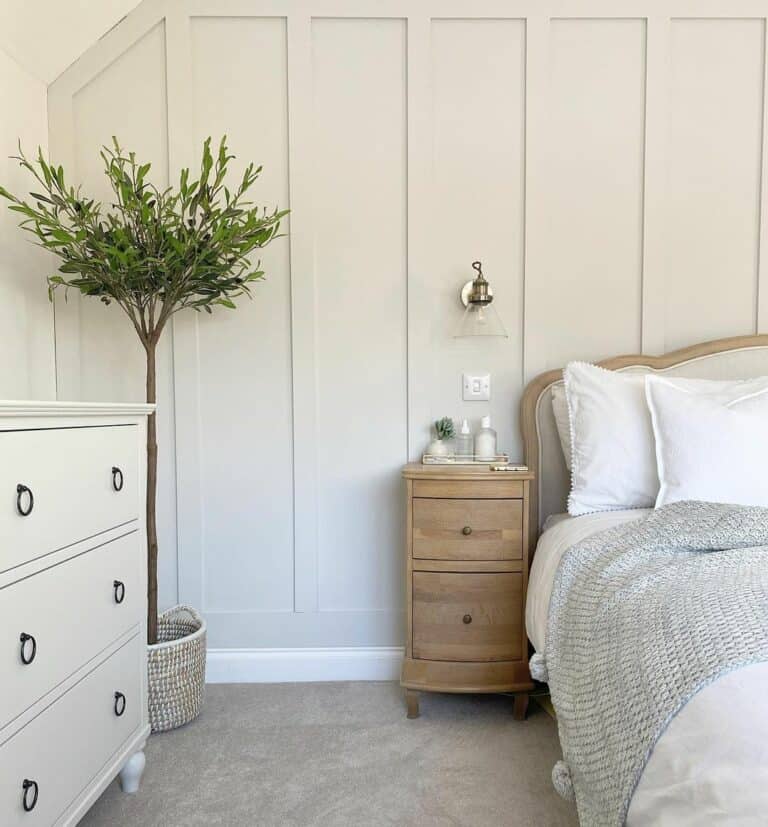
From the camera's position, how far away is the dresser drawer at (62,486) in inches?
44.8

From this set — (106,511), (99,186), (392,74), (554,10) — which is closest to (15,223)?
(99,186)

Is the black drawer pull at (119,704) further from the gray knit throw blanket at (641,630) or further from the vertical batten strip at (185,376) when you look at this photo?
the gray knit throw blanket at (641,630)

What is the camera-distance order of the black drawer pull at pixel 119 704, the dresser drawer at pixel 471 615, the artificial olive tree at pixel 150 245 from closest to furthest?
1. the black drawer pull at pixel 119 704
2. the artificial olive tree at pixel 150 245
3. the dresser drawer at pixel 471 615

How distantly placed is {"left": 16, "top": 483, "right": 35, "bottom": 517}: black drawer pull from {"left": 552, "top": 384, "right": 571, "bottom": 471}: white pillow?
157 cm

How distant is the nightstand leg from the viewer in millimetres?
2023

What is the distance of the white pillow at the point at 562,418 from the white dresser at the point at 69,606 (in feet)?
4.31

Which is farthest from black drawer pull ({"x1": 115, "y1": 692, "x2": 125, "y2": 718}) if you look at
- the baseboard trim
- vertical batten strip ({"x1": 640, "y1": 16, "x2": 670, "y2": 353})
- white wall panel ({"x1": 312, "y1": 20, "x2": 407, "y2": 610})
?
vertical batten strip ({"x1": 640, "y1": 16, "x2": 670, "y2": 353})

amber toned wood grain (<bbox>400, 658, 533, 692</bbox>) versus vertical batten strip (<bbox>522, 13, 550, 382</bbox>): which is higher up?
vertical batten strip (<bbox>522, 13, 550, 382</bbox>)

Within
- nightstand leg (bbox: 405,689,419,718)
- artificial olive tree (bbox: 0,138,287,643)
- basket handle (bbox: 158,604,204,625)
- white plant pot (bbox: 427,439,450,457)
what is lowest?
nightstand leg (bbox: 405,689,419,718)

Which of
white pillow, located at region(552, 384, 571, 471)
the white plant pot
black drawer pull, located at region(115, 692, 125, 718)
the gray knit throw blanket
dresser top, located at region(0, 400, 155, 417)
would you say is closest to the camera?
the gray knit throw blanket

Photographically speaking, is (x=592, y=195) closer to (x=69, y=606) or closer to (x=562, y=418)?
(x=562, y=418)

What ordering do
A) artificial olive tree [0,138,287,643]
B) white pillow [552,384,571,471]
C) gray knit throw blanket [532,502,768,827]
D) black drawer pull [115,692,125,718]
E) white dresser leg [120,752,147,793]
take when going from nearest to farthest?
gray knit throw blanket [532,502,768,827]
black drawer pull [115,692,125,718]
white dresser leg [120,752,147,793]
artificial olive tree [0,138,287,643]
white pillow [552,384,571,471]

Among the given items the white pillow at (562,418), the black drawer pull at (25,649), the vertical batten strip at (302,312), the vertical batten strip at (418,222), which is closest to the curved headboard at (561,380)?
the white pillow at (562,418)

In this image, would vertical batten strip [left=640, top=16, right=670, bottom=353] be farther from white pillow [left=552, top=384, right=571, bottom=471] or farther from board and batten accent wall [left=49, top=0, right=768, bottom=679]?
white pillow [left=552, top=384, right=571, bottom=471]
